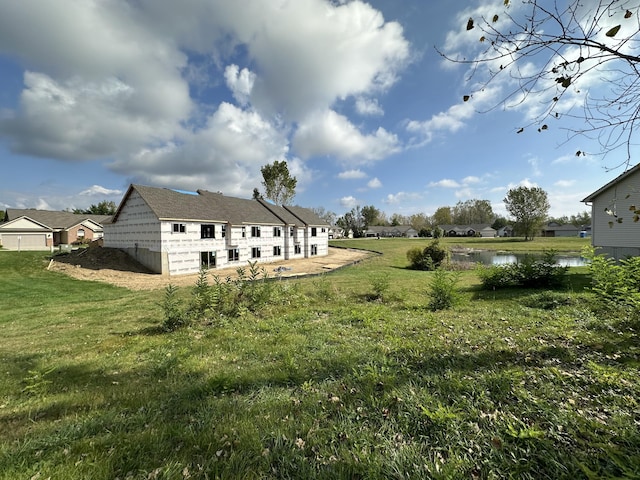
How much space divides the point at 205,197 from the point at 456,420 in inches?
1395

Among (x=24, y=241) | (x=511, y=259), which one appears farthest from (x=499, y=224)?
(x=24, y=241)

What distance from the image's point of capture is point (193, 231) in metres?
28.4

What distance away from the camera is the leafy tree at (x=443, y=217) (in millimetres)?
126188

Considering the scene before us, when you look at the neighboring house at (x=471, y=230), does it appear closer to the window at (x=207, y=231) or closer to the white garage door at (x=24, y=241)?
the window at (x=207, y=231)

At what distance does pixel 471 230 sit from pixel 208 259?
10916 centimetres

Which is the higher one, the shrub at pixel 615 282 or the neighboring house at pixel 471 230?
the neighboring house at pixel 471 230

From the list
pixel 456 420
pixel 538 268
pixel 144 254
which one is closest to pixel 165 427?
pixel 456 420

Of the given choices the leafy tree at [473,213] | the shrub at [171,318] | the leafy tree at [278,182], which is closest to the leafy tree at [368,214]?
the leafy tree at [473,213]

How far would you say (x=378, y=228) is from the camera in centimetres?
12475

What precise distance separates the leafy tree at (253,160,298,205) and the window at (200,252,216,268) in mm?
23297

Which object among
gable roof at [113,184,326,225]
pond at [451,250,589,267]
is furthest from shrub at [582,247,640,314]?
gable roof at [113,184,326,225]

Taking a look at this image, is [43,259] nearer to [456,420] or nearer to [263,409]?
[263,409]

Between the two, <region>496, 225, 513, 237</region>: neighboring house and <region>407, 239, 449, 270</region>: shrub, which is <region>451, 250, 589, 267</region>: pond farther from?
<region>496, 225, 513, 237</region>: neighboring house

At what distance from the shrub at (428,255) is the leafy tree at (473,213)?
A: 10835cm
